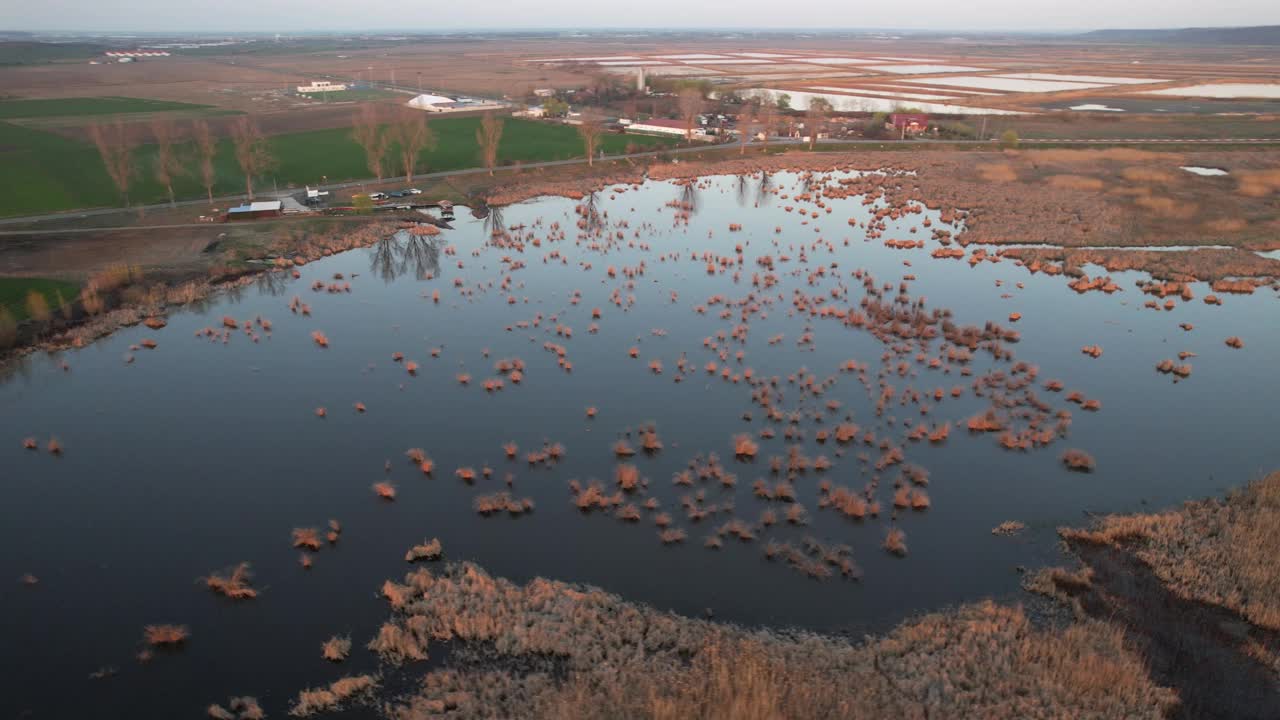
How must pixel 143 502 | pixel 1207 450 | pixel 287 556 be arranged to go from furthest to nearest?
pixel 1207 450
pixel 143 502
pixel 287 556

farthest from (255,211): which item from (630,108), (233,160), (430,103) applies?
(630,108)

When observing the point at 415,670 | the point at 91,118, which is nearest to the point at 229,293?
the point at 415,670

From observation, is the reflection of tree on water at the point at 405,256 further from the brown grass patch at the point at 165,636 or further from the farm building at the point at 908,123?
the farm building at the point at 908,123

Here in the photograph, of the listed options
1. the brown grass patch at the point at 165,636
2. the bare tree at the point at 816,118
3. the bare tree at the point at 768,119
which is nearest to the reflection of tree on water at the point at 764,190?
the bare tree at the point at 816,118

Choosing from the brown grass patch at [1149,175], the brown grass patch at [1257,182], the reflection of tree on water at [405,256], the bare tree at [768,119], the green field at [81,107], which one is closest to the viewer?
the reflection of tree on water at [405,256]

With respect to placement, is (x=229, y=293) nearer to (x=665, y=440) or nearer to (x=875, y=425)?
(x=665, y=440)

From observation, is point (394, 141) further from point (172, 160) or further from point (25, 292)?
point (25, 292)

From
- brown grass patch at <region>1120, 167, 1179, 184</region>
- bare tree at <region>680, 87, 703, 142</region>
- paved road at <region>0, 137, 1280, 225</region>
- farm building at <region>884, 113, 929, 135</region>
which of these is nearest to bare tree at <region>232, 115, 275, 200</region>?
paved road at <region>0, 137, 1280, 225</region>

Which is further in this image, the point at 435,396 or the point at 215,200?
the point at 215,200
